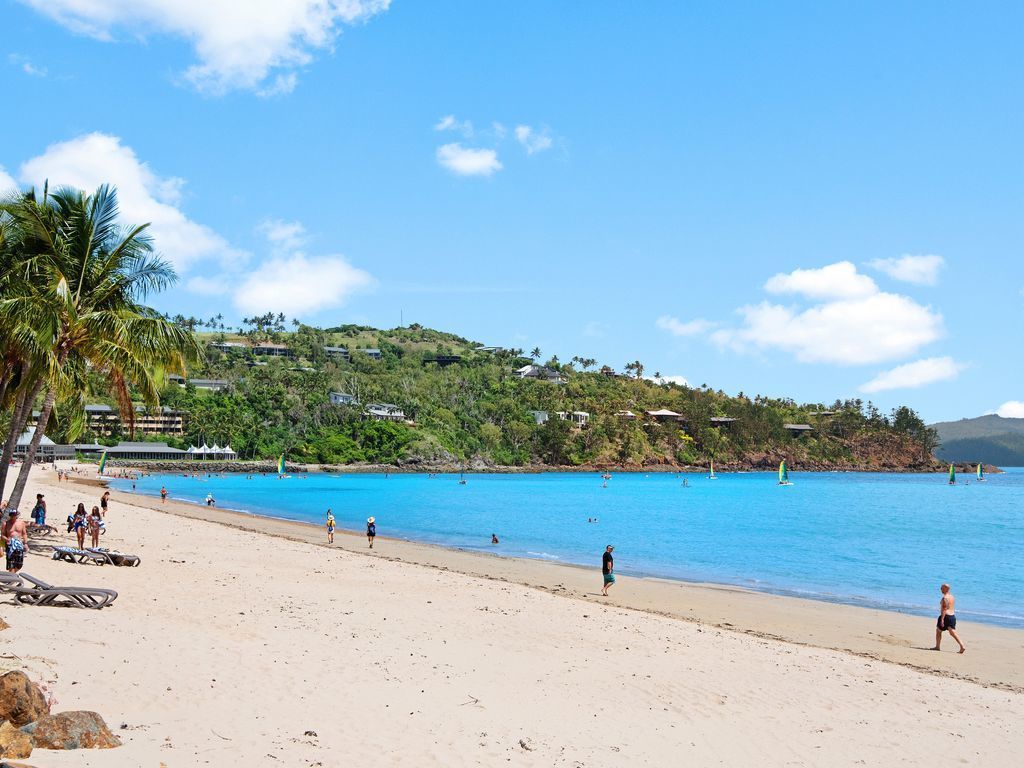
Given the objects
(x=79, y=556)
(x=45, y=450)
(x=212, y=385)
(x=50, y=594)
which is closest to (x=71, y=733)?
(x=50, y=594)

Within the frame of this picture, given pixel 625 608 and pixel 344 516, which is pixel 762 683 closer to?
pixel 625 608

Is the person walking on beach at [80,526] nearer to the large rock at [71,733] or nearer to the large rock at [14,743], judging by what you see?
the large rock at [71,733]

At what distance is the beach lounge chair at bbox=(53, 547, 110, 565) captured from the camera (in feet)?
62.3

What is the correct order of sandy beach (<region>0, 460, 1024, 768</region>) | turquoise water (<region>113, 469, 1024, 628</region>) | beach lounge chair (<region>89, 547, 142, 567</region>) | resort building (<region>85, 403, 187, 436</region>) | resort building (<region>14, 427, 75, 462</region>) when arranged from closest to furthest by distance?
sandy beach (<region>0, 460, 1024, 768</region>) → beach lounge chair (<region>89, 547, 142, 567</region>) → turquoise water (<region>113, 469, 1024, 628</region>) → resort building (<region>14, 427, 75, 462</region>) → resort building (<region>85, 403, 187, 436</region>)

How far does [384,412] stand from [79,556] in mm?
149758

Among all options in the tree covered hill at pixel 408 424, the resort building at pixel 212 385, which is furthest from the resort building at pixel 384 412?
the resort building at pixel 212 385

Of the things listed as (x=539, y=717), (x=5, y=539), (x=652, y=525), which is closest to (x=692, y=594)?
(x=539, y=717)

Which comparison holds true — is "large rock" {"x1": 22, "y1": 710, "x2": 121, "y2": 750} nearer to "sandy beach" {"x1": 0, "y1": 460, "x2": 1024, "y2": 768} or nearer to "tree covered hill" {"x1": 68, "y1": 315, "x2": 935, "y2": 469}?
"sandy beach" {"x1": 0, "y1": 460, "x2": 1024, "y2": 768}

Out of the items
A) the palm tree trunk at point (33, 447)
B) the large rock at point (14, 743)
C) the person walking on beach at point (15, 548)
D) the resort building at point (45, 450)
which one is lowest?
the resort building at point (45, 450)

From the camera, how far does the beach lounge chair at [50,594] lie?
12.9 meters

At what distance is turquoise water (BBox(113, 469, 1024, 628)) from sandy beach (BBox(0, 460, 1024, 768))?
915 cm

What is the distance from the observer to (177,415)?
151000 millimetres

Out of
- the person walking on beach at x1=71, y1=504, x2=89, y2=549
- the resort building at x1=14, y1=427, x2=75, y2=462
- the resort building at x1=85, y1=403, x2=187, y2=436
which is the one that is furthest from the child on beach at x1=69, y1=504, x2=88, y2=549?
the resort building at x1=85, y1=403, x2=187, y2=436

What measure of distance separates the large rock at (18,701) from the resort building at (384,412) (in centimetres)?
15859
